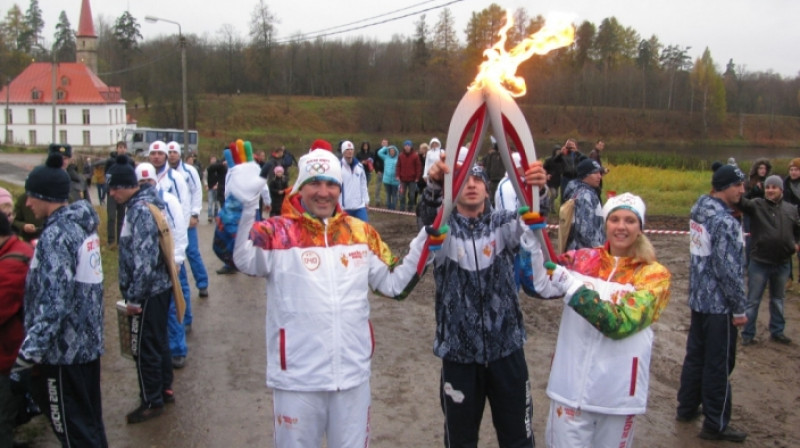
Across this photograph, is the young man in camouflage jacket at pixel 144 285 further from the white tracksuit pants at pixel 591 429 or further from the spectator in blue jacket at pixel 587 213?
the spectator in blue jacket at pixel 587 213

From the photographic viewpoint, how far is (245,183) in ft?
11.4

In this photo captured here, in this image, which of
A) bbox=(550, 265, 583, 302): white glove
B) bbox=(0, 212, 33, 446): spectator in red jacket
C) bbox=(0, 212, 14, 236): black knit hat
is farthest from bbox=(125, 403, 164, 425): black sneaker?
bbox=(550, 265, 583, 302): white glove

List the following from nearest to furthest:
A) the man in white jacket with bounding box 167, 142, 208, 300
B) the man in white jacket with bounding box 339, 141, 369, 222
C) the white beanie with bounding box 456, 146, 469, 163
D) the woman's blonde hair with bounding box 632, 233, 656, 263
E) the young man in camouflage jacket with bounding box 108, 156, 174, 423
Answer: the woman's blonde hair with bounding box 632, 233, 656, 263, the white beanie with bounding box 456, 146, 469, 163, the young man in camouflage jacket with bounding box 108, 156, 174, 423, the man in white jacket with bounding box 167, 142, 208, 300, the man in white jacket with bounding box 339, 141, 369, 222

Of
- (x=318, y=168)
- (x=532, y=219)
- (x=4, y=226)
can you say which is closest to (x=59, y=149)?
(x=4, y=226)

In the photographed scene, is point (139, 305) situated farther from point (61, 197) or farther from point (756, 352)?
point (756, 352)

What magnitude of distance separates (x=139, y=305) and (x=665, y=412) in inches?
172

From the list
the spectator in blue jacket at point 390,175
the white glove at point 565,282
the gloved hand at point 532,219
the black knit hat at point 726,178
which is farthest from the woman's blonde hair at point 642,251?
the spectator in blue jacket at point 390,175

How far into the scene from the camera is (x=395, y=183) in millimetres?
17172

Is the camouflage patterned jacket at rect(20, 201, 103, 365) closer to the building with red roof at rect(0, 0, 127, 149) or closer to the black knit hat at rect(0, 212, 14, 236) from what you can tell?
the black knit hat at rect(0, 212, 14, 236)

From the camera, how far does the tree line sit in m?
57.0

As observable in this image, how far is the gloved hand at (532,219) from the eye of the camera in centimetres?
343

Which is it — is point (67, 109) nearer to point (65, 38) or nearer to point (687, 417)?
point (65, 38)

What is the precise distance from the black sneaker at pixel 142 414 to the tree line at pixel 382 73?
40.2 m

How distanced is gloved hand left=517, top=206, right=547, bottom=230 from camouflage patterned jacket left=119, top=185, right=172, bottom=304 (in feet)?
10.1
